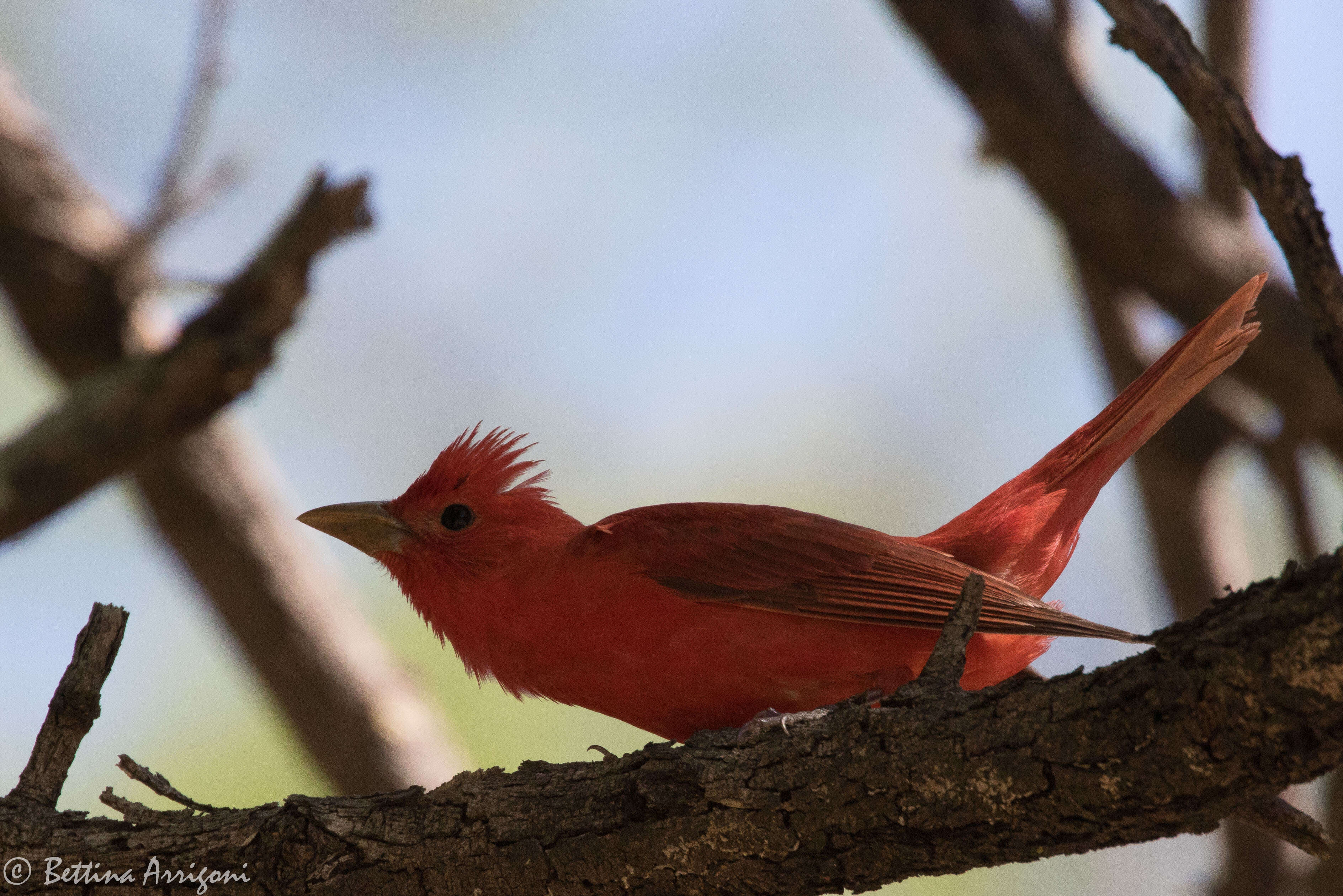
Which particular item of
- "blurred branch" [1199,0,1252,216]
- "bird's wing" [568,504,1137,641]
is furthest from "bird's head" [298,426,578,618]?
"blurred branch" [1199,0,1252,216]

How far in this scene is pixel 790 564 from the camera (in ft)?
12.1

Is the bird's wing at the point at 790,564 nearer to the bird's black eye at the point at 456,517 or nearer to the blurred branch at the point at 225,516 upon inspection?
the bird's black eye at the point at 456,517

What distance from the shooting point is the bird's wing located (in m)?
3.49

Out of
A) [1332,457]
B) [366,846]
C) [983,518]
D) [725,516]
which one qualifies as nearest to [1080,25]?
[1332,457]

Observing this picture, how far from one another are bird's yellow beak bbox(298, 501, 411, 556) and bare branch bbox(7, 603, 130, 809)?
1.08 m

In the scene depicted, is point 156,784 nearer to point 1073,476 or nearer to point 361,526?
point 361,526

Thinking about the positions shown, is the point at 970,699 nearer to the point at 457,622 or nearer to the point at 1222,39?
the point at 457,622

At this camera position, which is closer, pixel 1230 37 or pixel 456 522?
pixel 456 522

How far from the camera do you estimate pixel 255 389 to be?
535 centimetres

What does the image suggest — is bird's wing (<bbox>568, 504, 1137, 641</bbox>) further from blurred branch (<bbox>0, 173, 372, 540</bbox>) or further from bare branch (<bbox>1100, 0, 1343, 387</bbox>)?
blurred branch (<bbox>0, 173, 372, 540</bbox>)

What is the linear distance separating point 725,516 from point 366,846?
1.58 m

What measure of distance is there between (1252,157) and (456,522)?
109 inches

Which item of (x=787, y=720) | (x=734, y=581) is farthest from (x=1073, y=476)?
(x=787, y=720)

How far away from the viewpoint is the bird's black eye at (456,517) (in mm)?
4176
